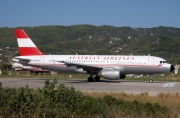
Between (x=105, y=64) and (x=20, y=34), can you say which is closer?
(x=105, y=64)

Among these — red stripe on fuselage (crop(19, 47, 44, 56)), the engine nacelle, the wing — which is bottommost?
the engine nacelle

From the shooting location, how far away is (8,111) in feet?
54.6

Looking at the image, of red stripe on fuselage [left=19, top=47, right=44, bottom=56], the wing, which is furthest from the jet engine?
red stripe on fuselage [left=19, top=47, right=44, bottom=56]

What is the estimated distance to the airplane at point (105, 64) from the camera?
42938 millimetres

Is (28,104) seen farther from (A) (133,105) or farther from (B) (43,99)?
(A) (133,105)

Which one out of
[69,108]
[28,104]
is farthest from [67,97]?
[28,104]

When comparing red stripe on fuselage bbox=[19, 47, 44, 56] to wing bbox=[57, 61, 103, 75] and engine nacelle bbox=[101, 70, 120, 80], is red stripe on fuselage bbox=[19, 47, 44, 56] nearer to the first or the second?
wing bbox=[57, 61, 103, 75]

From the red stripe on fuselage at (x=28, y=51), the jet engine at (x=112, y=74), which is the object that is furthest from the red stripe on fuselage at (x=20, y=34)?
the jet engine at (x=112, y=74)

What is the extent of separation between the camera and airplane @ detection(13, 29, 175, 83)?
Answer: 141 feet

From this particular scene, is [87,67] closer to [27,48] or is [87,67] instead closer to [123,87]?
[123,87]

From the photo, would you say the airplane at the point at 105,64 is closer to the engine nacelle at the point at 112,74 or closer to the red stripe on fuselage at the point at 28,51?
the engine nacelle at the point at 112,74

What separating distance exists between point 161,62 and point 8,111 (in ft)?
96.3

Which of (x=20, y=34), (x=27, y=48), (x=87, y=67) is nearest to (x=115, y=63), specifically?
(x=87, y=67)

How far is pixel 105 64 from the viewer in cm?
4416
